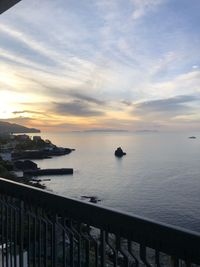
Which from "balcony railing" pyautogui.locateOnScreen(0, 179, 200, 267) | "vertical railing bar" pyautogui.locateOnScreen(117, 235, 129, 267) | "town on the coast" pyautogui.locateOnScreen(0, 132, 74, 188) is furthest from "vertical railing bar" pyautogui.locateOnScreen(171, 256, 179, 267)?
"town on the coast" pyautogui.locateOnScreen(0, 132, 74, 188)

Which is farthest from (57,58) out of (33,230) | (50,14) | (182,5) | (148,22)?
(33,230)

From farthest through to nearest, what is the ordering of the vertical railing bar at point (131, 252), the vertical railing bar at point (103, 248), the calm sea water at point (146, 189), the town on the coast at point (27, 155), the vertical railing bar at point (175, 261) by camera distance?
the town on the coast at point (27, 155) → the calm sea water at point (146, 189) → the vertical railing bar at point (103, 248) → the vertical railing bar at point (131, 252) → the vertical railing bar at point (175, 261)

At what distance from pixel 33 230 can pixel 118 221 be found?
865 millimetres

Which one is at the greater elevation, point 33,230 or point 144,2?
point 144,2

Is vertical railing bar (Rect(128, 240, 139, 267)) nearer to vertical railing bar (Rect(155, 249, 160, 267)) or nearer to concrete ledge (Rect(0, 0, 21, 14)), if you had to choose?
vertical railing bar (Rect(155, 249, 160, 267))

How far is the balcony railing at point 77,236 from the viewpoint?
1.33 meters

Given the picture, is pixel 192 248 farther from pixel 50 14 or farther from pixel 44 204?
pixel 50 14

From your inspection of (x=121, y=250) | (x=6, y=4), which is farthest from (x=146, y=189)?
(x=121, y=250)

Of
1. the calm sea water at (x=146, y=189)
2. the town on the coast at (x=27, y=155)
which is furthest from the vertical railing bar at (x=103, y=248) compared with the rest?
the town on the coast at (x=27, y=155)

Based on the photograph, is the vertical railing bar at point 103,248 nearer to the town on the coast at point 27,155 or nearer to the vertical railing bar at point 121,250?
the vertical railing bar at point 121,250

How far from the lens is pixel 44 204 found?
205 cm

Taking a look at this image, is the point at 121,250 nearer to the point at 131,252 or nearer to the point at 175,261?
the point at 131,252

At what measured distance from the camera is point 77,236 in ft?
6.01

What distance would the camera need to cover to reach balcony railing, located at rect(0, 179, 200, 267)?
→ 4.35 ft
